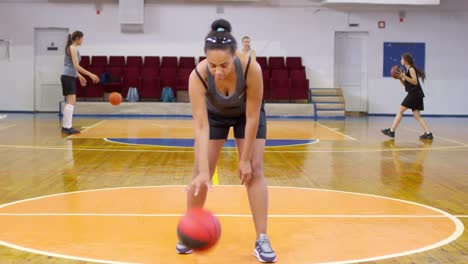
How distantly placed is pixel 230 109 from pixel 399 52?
2084 centimetres

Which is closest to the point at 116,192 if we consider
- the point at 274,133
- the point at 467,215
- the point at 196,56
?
the point at 467,215

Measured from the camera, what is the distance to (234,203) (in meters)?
5.87

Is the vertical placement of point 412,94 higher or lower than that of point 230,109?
lower

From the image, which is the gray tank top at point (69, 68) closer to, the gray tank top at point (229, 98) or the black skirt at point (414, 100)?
the black skirt at point (414, 100)

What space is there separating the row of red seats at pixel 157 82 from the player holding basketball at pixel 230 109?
17.7 m

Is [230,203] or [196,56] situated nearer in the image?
[230,203]

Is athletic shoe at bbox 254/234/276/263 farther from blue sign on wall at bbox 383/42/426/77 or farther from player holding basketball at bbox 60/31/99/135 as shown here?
blue sign on wall at bbox 383/42/426/77

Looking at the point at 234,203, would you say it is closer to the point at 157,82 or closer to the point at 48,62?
the point at 157,82

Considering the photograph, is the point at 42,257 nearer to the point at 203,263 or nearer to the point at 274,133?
the point at 203,263

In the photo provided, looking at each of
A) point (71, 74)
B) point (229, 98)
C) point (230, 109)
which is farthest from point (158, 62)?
point (229, 98)

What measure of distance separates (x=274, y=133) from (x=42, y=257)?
10.6 meters

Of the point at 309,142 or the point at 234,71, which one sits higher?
the point at 234,71

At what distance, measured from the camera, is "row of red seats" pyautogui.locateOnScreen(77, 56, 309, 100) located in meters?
21.9

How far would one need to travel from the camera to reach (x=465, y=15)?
2389 cm
